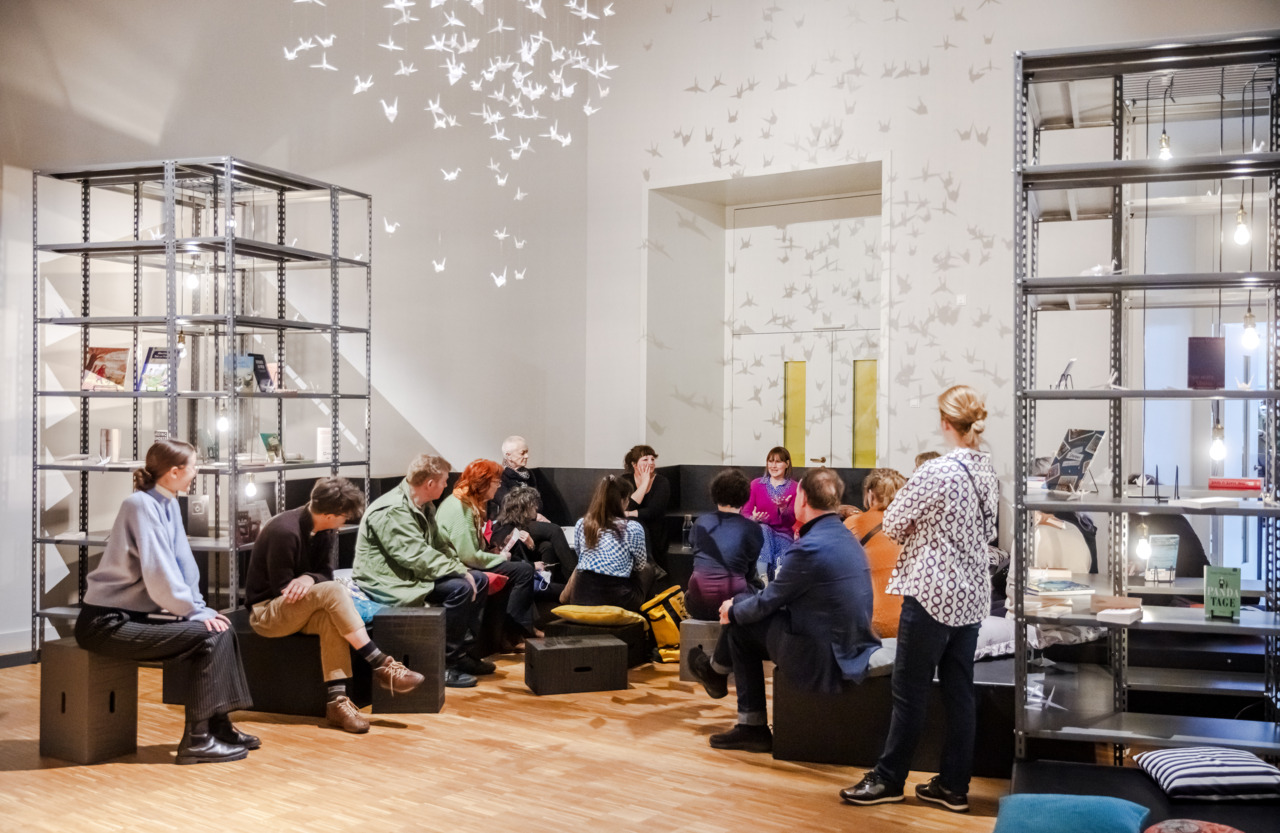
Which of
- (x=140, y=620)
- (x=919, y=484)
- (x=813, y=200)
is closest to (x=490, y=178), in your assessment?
(x=813, y=200)

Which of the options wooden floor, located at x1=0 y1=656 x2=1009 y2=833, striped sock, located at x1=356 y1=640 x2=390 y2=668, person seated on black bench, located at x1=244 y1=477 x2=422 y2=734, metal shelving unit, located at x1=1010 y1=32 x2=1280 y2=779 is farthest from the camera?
striped sock, located at x1=356 y1=640 x2=390 y2=668

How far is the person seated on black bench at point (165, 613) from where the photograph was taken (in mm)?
4270

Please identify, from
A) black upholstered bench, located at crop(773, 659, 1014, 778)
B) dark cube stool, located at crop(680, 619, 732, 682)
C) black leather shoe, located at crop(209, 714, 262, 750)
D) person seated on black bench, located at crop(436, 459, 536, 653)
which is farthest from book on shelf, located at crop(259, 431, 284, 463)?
black upholstered bench, located at crop(773, 659, 1014, 778)

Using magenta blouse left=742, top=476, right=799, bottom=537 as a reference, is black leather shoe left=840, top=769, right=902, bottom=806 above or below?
below

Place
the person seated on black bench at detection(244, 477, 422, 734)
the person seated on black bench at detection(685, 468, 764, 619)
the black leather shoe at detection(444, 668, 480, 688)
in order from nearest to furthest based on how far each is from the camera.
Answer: the person seated on black bench at detection(244, 477, 422, 734)
the person seated on black bench at detection(685, 468, 764, 619)
the black leather shoe at detection(444, 668, 480, 688)

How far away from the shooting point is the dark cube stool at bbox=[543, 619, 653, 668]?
6.06 meters

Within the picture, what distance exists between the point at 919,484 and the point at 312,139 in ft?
16.6

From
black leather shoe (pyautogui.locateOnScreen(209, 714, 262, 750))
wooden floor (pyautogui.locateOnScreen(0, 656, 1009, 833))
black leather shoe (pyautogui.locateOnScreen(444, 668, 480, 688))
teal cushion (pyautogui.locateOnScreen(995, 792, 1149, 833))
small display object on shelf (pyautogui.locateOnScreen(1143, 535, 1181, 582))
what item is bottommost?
wooden floor (pyautogui.locateOnScreen(0, 656, 1009, 833))

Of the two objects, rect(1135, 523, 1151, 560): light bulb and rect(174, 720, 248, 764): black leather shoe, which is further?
rect(174, 720, 248, 764): black leather shoe

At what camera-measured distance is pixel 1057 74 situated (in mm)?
3889

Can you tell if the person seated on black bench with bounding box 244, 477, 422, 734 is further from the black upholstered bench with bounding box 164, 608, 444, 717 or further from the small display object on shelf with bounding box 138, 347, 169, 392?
the small display object on shelf with bounding box 138, 347, 169, 392

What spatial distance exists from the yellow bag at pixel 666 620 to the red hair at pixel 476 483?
113 centimetres

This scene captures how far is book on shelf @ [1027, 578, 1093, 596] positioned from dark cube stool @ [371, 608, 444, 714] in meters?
2.67

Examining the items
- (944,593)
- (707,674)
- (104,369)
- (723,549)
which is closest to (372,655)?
(707,674)
